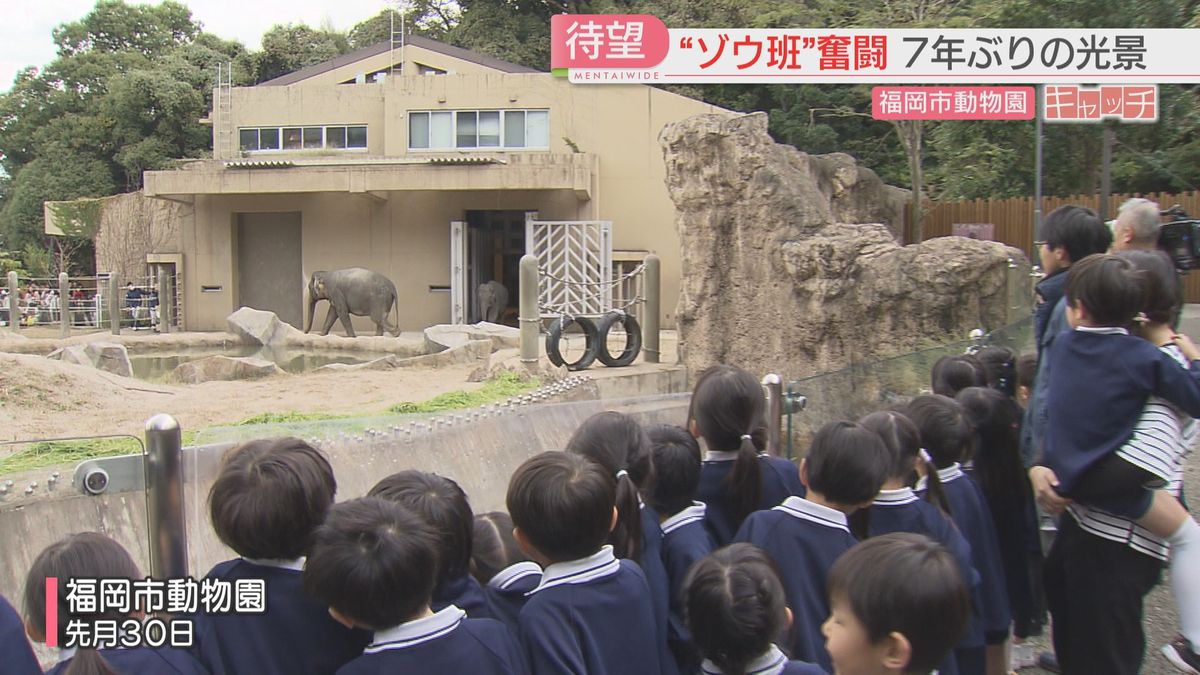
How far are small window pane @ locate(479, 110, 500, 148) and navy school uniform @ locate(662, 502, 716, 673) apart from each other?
54.2 feet

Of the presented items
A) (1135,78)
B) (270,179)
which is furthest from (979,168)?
(270,179)

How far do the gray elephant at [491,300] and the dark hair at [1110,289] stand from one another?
15818 mm

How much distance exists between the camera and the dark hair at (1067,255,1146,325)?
8.70 ft

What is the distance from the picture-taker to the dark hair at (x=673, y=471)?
266cm

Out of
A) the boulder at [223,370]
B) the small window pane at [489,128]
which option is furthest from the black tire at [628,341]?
the small window pane at [489,128]

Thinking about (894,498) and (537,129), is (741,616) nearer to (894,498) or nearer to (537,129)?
(894,498)

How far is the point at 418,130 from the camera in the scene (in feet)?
61.3

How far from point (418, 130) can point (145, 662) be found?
17636mm

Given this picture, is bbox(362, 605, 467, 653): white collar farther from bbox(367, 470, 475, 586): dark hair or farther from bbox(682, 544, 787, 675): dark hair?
bbox(682, 544, 787, 675): dark hair

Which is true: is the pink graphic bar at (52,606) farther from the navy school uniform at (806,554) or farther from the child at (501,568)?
the navy school uniform at (806,554)

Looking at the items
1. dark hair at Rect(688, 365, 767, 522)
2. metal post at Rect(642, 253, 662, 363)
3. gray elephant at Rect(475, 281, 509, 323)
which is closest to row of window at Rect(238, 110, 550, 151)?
gray elephant at Rect(475, 281, 509, 323)

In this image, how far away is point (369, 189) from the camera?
1769 centimetres

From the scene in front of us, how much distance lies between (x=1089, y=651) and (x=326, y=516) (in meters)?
2.08

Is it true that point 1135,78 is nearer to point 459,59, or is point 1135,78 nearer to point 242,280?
point 459,59
